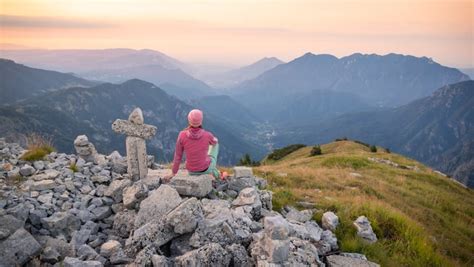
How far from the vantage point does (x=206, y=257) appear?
24.9 ft

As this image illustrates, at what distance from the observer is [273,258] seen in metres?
7.44

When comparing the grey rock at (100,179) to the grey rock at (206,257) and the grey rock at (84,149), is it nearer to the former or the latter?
the grey rock at (84,149)

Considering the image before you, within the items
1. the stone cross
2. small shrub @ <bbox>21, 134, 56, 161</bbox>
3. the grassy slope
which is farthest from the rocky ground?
the grassy slope

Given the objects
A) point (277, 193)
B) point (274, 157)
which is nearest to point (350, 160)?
point (277, 193)

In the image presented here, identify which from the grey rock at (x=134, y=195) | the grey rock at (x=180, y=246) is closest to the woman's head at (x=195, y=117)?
the grey rock at (x=134, y=195)

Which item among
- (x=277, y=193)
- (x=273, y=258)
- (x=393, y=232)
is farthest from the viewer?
(x=277, y=193)

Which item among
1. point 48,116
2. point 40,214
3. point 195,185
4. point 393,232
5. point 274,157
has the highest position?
point 195,185

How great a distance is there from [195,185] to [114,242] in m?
2.84

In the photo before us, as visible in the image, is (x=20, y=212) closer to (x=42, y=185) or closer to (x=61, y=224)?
(x=61, y=224)

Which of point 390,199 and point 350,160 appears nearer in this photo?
point 390,199

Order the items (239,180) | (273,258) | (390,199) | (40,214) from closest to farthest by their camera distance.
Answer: (273,258), (40,214), (239,180), (390,199)

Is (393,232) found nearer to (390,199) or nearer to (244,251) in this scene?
(244,251)

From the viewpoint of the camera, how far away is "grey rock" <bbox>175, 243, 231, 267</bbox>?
757cm

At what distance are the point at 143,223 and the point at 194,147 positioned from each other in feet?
10.4
